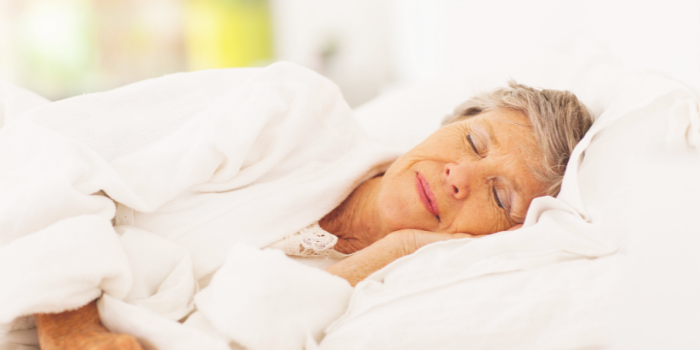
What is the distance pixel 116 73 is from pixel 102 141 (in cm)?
323

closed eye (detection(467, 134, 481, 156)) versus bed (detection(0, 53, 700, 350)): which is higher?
closed eye (detection(467, 134, 481, 156))

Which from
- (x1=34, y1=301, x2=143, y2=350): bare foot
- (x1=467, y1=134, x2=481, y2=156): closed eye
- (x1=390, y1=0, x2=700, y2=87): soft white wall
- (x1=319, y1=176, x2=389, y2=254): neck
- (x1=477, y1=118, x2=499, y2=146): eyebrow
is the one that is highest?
(x1=390, y1=0, x2=700, y2=87): soft white wall

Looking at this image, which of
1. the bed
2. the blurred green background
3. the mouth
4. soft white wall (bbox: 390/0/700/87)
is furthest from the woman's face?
the blurred green background

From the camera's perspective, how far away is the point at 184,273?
822 millimetres

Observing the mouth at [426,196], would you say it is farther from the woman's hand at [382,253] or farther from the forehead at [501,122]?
the forehead at [501,122]

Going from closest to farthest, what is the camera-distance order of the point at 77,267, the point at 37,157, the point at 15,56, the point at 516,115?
the point at 77,267
the point at 37,157
the point at 516,115
the point at 15,56

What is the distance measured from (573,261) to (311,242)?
0.48 m

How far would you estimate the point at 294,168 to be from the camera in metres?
1.05

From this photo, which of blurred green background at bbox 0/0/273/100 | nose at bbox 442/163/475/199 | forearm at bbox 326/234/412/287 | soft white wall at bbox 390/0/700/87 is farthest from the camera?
blurred green background at bbox 0/0/273/100

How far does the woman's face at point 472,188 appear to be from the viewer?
39.5 inches

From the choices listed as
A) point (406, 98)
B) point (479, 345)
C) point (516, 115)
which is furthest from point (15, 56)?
point (479, 345)

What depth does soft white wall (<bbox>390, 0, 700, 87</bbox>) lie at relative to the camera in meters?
1.10

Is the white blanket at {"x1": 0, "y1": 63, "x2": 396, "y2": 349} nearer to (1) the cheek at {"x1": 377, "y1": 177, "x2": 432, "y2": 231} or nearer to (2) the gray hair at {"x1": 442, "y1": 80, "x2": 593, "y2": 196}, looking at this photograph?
(1) the cheek at {"x1": 377, "y1": 177, "x2": 432, "y2": 231}

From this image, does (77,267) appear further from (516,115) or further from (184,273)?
(516,115)
